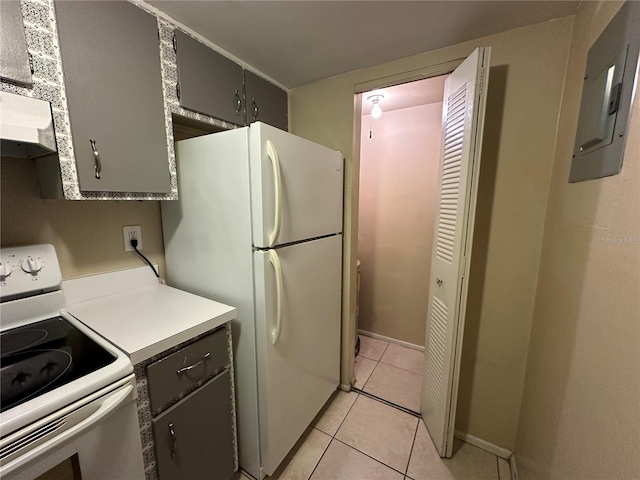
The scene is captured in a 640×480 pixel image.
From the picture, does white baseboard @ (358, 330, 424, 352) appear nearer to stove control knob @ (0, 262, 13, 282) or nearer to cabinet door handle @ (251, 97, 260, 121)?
cabinet door handle @ (251, 97, 260, 121)

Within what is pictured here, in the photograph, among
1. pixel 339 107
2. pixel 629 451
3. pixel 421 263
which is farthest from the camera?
pixel 421 263

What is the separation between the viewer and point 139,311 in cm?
106

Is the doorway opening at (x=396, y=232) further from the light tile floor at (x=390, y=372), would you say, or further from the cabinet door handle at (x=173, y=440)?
the cabinet door handle at (x=173, y=440)

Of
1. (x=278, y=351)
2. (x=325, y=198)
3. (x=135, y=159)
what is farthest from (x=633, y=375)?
(x=135, y=159)

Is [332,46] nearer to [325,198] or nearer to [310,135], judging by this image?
[310,135]

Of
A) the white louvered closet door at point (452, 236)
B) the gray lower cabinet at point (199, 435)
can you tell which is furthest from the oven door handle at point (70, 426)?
the white louvered closet door at point (452, 236)

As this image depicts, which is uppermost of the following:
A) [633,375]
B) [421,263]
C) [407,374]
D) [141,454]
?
[633,375]

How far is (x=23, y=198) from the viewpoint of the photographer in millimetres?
982

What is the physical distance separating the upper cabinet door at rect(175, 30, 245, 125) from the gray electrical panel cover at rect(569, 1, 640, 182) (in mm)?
1522

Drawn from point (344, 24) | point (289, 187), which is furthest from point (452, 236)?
point (344, 24)

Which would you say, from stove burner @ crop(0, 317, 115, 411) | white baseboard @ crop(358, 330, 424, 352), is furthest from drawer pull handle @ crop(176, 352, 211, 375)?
white baseboard @ crop(358, 330, 424, 352)

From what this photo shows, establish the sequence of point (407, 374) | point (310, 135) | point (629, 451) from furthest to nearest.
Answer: point (407, 374) < point (310, 135) < point (629, 451)

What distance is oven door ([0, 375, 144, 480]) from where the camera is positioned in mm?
543

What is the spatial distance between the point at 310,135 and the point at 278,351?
4.76ft
